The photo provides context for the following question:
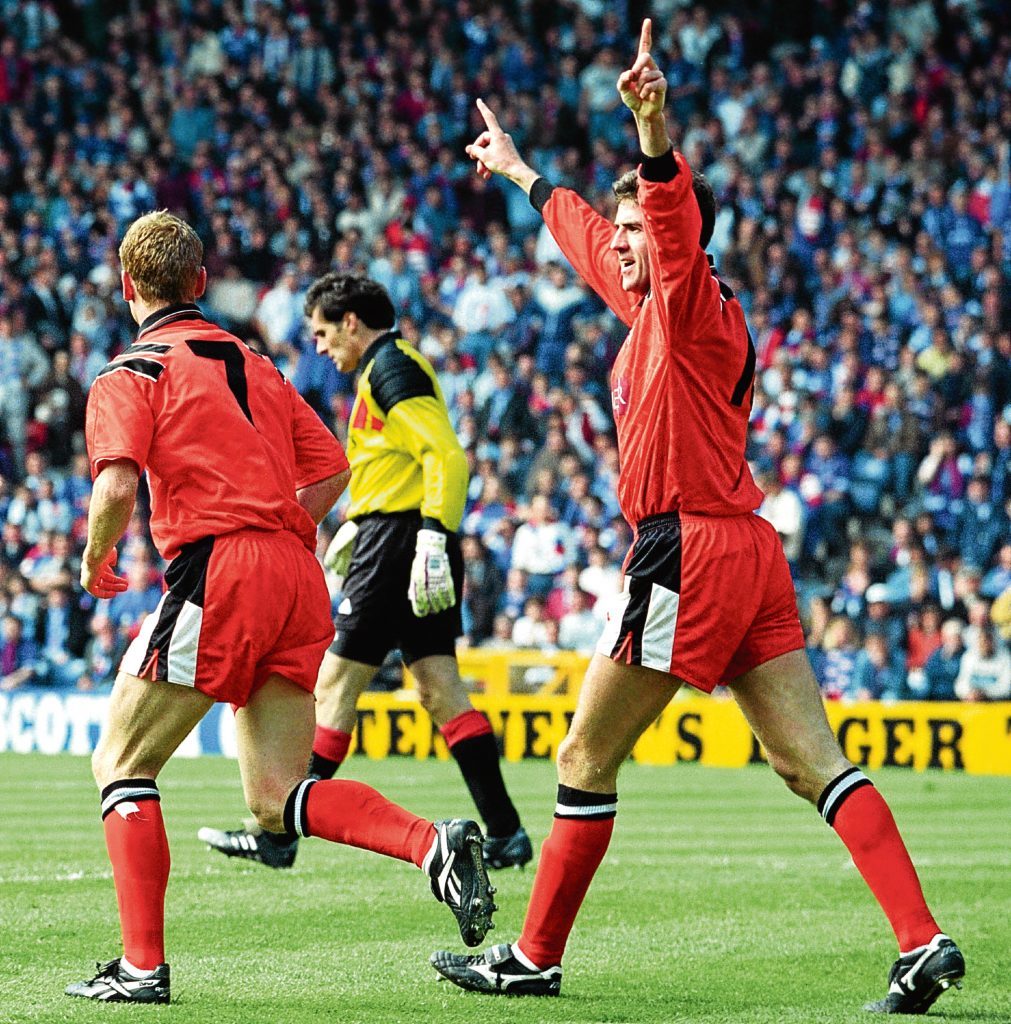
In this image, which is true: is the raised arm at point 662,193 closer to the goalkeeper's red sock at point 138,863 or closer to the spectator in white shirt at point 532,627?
the goalkeeper's red sock at point 138,863

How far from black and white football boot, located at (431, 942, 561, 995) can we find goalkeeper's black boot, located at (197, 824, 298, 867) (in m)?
2.82

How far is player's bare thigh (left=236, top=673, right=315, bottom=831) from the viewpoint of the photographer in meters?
5.91

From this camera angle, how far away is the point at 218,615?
5715 mm

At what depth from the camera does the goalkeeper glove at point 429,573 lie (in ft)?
28.1

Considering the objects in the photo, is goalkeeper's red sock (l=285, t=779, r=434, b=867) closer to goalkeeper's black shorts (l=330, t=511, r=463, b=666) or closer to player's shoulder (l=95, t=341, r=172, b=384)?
player's shoulder (l=95, t=341, r=172, b=384)

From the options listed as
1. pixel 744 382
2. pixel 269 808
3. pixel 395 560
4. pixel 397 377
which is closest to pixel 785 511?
pixel 395 560

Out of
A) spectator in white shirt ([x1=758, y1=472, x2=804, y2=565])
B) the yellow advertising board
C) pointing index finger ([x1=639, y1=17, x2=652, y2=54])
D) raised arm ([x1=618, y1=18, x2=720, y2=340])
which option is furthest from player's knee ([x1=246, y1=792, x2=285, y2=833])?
spectator in white shirt ([x1=758, y1=472, x2=804, y2=565])

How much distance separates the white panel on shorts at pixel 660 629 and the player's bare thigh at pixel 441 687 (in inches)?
128

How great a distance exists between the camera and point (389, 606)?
8984 millimetres

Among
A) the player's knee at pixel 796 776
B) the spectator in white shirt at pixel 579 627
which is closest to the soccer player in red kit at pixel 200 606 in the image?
the player's knee at pixel 796 776

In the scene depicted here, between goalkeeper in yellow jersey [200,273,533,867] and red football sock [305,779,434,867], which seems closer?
red football sock [305,779,434,867]

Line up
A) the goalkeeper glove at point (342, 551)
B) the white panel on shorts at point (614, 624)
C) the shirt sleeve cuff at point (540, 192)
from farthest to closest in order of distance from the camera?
the goalkeeper glove at point (342, 551) < the shirt sleeve cuff at point (540, 192) < the white panel on shorts at point (614, 624)

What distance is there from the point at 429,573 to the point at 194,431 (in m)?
2.94

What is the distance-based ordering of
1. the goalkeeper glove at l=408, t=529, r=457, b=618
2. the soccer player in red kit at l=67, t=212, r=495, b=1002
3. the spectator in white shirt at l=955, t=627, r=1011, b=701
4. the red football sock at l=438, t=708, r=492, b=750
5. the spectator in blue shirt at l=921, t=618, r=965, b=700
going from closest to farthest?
the soccer player in red kit at l=67, t=212, r=495, b=1002 → the goalkeeper glove at l=408, t=529, r=457, b=618 → the red football sock at l=438, t=708, r=492, b=750 → the spectator in white shirt at l=955, t=627, r=1011, b=701 → the spectator in blue shirt at l=921, t=618, r=965, b=700
